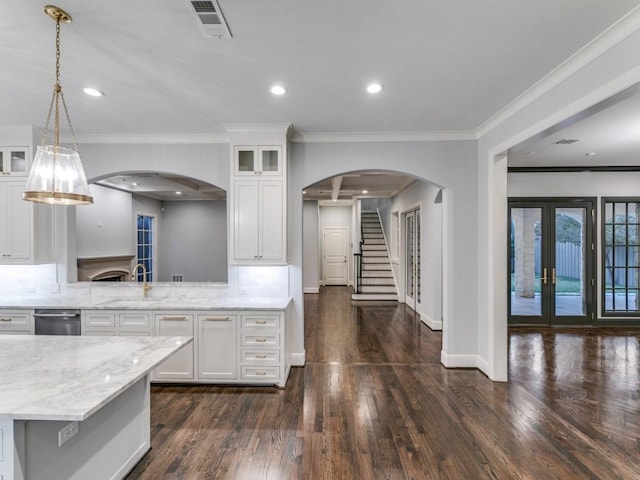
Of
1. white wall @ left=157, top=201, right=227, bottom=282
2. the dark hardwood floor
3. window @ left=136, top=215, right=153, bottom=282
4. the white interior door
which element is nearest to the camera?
the dark hardwood floor

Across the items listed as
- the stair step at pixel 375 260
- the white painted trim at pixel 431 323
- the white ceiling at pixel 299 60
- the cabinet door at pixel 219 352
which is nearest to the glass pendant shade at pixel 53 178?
the white ceiling at pixel 299 60

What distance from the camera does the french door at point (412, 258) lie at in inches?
283

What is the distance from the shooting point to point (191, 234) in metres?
8.29

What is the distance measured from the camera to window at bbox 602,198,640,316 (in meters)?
6.08

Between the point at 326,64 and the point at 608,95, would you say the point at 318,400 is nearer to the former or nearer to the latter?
the point at 326,64

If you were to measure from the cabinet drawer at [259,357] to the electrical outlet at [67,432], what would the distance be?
1908 mm

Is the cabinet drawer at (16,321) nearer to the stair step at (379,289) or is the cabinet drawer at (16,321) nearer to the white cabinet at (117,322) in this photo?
the white cabinet at (117,322)

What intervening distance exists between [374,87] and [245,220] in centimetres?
194

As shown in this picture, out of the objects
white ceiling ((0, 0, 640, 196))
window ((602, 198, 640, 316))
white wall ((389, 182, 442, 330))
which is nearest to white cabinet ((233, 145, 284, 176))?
white ceiling ((0, 0, 640, 196))

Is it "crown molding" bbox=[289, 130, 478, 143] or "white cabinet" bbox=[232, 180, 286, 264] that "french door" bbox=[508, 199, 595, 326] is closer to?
"crown molding" bbox=[289, 130, 478, 143]

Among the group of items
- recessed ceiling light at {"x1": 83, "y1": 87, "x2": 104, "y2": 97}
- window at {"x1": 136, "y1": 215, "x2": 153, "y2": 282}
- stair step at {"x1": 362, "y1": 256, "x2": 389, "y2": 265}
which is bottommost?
stair step at {"x1": 362, "y1": 256, "x2": 389, "y2": 265}

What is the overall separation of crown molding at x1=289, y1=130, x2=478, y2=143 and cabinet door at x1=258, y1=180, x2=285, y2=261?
2.49 feet

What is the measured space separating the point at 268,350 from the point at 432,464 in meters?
1.84

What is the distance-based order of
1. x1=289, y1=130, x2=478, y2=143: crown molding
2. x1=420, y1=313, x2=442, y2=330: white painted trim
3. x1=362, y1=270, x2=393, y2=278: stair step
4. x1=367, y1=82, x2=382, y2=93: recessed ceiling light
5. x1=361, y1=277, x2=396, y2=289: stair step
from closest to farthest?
x1=367, y1=82, x2=382, y2=93: recessed ceiling light < x1=289, y1=130, x2=478, y2=143: crown molding < x1=420, y1=313, x2=442, y2=330: white painted trim < x1=361, y1=277, x2=396, y2=289: stair step < x1=362, y1=270, x2=393, y2=278: stair step
